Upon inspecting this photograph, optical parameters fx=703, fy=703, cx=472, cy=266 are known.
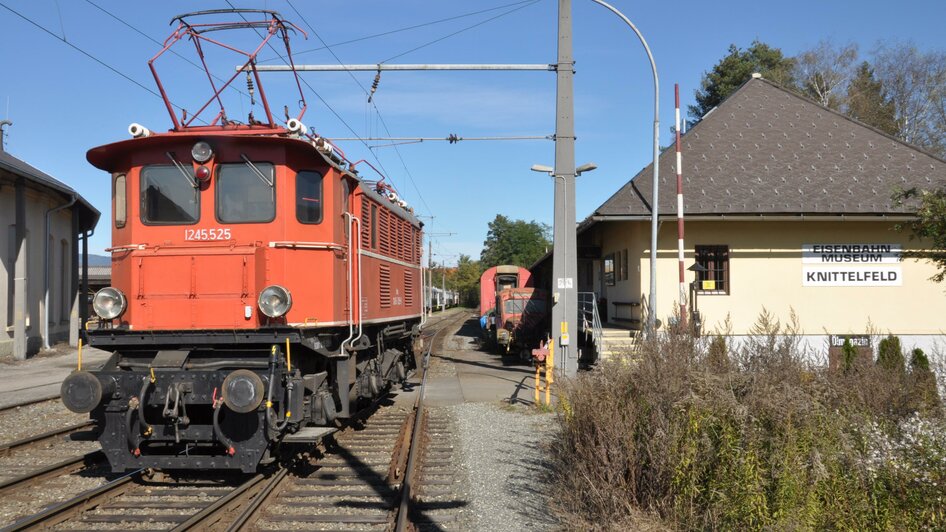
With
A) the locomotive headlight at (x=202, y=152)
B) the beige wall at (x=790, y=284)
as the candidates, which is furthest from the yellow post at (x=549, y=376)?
the locomotive headlight at (x=202, y=152)

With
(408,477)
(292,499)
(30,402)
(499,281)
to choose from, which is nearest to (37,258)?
(30,402)

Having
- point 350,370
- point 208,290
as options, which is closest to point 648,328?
point 350,370

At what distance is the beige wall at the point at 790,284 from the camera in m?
18.6

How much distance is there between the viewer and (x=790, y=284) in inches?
734

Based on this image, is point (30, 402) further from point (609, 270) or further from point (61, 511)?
point (609, 270)

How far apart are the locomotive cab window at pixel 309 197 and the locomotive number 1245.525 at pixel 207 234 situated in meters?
0.80

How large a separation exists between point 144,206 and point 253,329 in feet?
6.71

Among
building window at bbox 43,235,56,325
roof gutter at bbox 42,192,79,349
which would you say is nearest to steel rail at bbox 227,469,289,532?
roof gutter at bbox 42,192,79,349

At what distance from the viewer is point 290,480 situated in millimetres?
7555

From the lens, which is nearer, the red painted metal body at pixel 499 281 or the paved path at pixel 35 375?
the paved path at pixel 35 375

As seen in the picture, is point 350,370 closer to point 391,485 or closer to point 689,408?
point 391,485

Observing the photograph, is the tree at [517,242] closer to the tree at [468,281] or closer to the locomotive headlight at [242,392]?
the tree at [468,281]

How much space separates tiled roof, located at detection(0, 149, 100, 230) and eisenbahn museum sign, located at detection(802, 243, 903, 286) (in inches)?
875

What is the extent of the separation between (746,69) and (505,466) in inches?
1515
